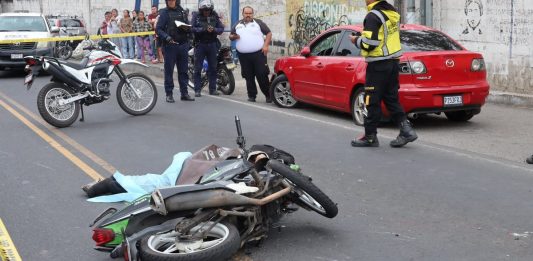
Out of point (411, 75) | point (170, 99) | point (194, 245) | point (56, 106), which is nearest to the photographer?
point (194, 245)

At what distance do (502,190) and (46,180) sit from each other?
14.6ft

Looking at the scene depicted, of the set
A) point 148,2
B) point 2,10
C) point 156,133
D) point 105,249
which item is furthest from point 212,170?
point 2,10

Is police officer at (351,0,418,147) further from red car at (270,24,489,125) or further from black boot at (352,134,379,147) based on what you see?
red car at (270,24,489,125)

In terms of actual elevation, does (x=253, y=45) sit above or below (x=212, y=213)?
above

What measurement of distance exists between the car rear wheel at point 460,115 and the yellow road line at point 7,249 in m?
7.11

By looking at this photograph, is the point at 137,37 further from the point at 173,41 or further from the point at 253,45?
the point at 253,45

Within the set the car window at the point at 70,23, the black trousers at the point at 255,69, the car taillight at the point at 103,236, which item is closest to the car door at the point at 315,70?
the black trousers at the point at 255,69

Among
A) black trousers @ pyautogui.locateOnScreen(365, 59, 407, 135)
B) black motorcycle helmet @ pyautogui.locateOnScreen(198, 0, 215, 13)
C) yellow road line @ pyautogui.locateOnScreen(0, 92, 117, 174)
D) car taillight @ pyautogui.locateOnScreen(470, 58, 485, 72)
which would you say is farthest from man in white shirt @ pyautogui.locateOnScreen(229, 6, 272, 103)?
black trousers @ pyautogui.locateOnScreen(365, 59, 407, 135)

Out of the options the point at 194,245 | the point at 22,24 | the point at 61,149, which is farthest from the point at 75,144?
the point at 22,24

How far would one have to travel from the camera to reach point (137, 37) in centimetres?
2231

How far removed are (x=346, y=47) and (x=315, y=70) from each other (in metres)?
0.69

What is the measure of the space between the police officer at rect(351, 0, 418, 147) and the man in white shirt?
4.74 m

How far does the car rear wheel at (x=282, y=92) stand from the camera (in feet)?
40.1

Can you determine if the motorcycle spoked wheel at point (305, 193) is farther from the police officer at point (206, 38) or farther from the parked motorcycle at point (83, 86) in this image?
the police officer at point (206, 38)
